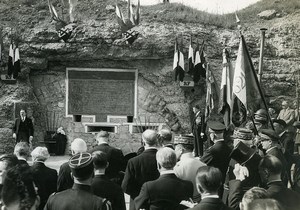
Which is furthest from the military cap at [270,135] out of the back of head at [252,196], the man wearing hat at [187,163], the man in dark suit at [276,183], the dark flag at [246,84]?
the back of head at [252,196]

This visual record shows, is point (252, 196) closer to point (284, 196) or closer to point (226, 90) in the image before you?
point (284, 196)

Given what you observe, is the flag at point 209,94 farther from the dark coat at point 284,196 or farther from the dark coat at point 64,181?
the dark coat at point 284,196

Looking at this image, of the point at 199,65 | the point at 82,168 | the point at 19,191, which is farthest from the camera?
the point at 199,65

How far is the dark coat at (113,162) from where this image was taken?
688 centimetres

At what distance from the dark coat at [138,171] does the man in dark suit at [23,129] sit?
10674 mm

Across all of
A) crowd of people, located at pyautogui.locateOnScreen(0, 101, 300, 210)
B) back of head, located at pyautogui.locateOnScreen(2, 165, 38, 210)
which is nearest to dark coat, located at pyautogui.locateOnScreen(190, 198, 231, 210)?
crowd of people, located at pyautogui.locateOnScreen(0, 101, 300, 210)

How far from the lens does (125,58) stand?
19125 millimetres

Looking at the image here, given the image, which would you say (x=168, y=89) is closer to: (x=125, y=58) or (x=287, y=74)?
(x=125, y=58)

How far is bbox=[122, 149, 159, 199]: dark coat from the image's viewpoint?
6066mm

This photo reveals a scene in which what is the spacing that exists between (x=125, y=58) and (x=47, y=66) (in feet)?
10.8

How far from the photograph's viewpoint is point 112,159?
6.93 metres

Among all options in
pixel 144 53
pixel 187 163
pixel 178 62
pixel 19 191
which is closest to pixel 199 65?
pixel 178 62

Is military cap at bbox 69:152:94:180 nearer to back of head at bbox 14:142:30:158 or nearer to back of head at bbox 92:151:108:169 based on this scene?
back of head at bbox 92:151:108:169

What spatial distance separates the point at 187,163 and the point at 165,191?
1002 mm
